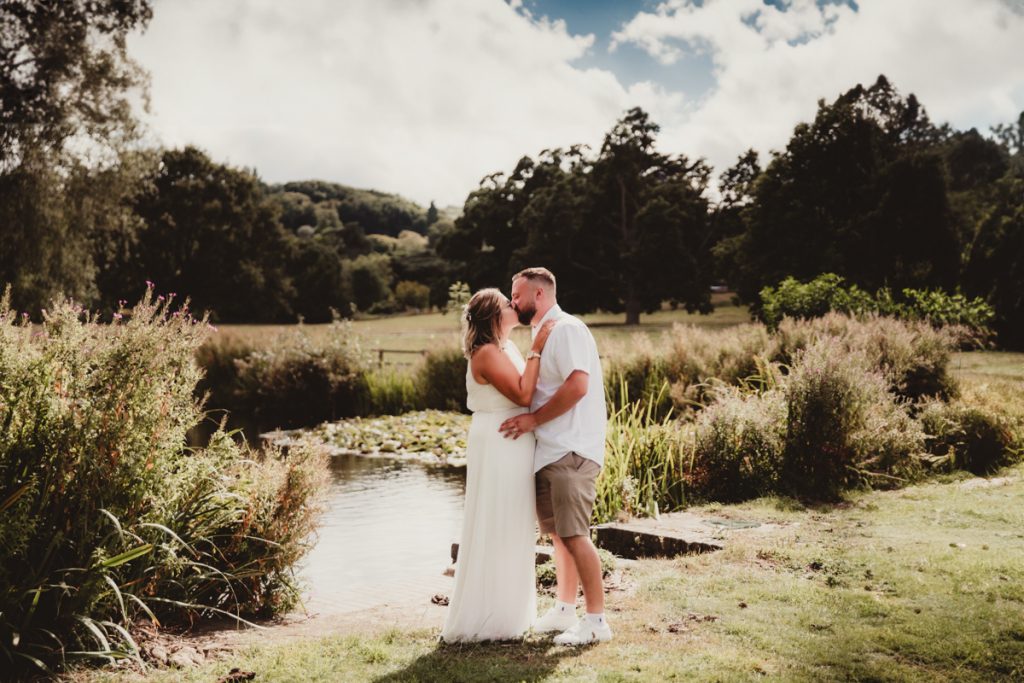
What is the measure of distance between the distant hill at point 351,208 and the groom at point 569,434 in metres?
89.9

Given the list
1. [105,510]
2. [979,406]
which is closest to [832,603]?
[105,510]

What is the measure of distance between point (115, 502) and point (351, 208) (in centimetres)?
10093

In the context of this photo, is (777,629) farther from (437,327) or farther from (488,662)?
(437,327)

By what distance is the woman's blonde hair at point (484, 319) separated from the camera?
484cm

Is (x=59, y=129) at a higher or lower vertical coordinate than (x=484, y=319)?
higher

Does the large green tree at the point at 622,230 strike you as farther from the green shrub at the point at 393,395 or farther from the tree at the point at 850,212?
the green shrub at the point at 393,395

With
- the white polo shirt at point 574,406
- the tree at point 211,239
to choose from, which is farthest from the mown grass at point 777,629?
the tree at point 211,239

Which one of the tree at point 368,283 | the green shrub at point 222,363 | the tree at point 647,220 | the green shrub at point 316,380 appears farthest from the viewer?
the tree at point 368,283

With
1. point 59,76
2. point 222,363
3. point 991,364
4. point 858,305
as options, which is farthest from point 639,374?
point 59,76

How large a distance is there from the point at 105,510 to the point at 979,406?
1068 centimetres

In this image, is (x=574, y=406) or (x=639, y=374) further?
(x=639, y=374)

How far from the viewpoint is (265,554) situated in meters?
5.86

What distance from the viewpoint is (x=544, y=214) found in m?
42.2

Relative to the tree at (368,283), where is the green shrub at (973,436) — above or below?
below
